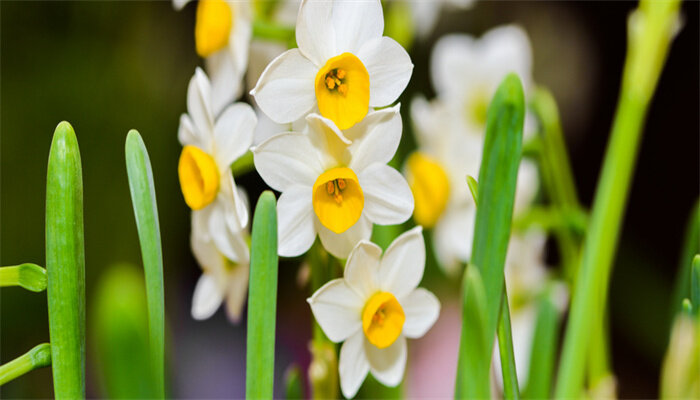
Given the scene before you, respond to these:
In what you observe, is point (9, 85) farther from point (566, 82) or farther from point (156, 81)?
point (566, 82)

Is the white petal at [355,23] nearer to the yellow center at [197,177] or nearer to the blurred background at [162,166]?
the yellow center at [197,177]

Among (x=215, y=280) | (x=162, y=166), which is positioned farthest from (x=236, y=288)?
(x=162, y=166)

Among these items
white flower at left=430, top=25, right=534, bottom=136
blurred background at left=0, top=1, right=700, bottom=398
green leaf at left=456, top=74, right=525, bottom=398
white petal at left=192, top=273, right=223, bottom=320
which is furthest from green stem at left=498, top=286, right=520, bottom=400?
blurred background at left=0, top=1, right=700, bottom=398

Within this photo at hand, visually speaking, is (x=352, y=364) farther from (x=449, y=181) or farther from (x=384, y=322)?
(x=449, y=181)

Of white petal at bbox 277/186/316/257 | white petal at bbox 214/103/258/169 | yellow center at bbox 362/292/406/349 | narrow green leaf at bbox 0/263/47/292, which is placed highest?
white petal at bbox 214/103/258/169

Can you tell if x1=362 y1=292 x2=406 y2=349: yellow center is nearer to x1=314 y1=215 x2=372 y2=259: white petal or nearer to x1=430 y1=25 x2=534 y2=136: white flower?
x1=314 y1=215 x2=372 y2=259: white petal

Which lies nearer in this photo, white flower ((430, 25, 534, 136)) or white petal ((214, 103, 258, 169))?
white petal ((214, 103, 258, 169))

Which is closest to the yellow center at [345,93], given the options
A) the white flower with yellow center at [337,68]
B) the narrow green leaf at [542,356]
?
the white flower with yellow center at [337,68]
